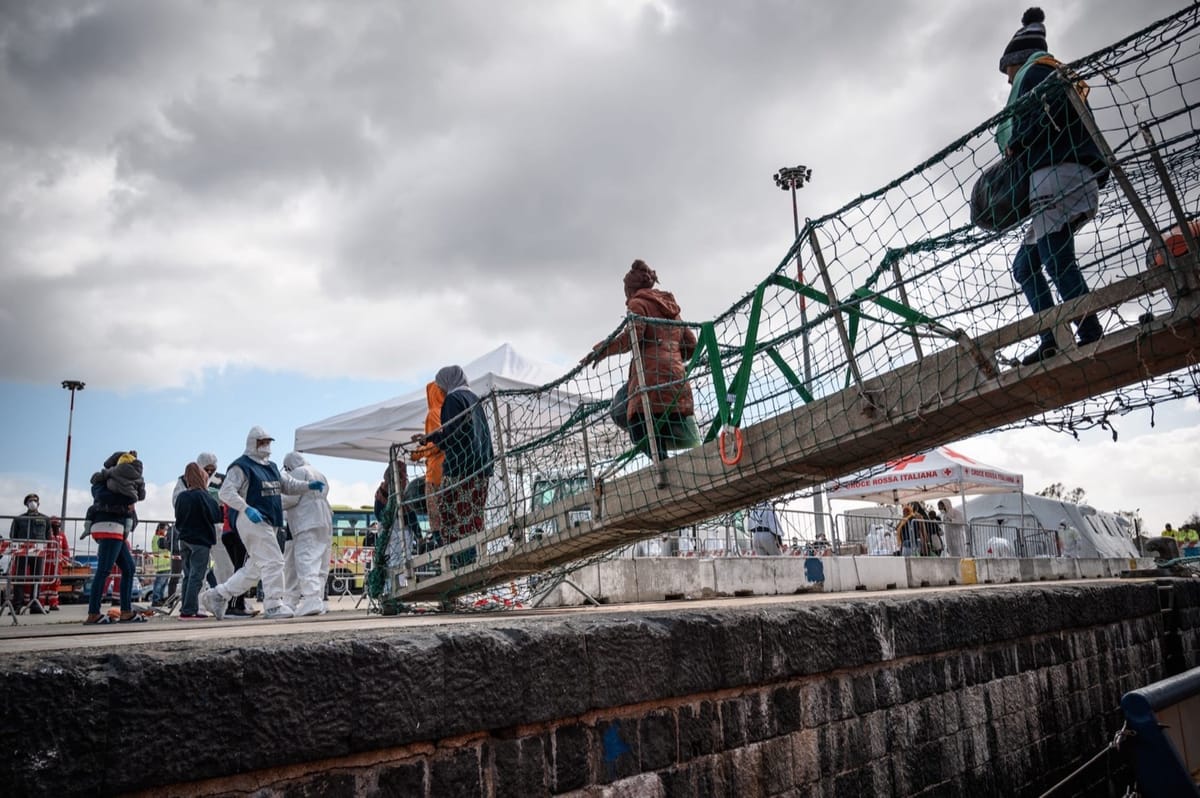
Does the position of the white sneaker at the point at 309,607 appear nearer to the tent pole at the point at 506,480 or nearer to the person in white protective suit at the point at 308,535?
the person in white protective suit at the point at 308,535

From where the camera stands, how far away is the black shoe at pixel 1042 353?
3.69m

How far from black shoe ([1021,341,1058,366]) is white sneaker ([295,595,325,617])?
5.87 m

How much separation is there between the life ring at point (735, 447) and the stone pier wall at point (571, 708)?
104 cm

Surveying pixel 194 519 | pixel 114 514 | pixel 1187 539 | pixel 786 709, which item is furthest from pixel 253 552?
pixel 1187 539

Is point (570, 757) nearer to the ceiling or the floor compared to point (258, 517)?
nearer to the floor

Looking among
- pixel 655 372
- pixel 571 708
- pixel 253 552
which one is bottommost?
pixel 571 708

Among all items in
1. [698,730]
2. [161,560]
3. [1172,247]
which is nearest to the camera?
[698,730]

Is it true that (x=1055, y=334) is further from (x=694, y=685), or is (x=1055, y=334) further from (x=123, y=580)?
(x=123, y=580)

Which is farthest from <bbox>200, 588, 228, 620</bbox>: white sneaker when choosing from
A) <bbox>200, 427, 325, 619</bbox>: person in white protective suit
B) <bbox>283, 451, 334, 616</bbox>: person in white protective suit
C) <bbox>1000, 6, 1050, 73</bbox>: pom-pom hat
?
<bbox>1000, 6, 1050, 73</bbox>: pom-pom hat

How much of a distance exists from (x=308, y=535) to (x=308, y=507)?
26 cm

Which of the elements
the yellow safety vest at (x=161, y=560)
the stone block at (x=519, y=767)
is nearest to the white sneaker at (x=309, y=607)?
the stone block at (x=519, y=767)

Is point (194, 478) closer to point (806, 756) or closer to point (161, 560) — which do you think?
point (161, 560)

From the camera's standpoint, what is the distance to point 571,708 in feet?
8.89

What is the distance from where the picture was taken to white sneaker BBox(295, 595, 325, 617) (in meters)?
7.14
